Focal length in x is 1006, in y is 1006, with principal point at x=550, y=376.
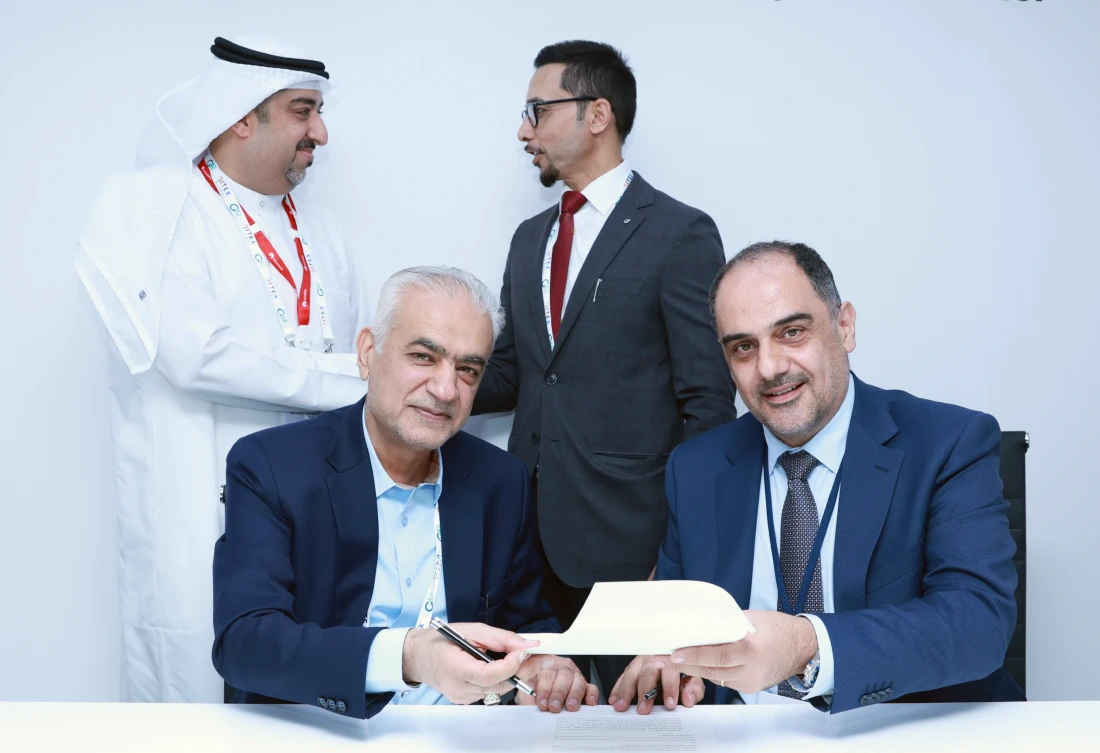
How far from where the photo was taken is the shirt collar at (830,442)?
2.35 metres

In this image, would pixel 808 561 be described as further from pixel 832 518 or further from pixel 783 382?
pixel 783 382

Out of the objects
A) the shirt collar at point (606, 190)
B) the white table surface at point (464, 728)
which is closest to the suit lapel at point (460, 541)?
the white table surface at point (464, 728)

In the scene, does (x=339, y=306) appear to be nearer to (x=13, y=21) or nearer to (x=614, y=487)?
(x=614, y=487)

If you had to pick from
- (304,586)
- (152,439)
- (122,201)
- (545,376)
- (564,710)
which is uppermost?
(122,201)

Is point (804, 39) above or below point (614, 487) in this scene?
above

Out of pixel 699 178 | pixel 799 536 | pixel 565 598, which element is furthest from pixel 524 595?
pixel 699 178

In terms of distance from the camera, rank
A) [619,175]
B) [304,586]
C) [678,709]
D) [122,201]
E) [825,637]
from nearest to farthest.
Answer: [825,637]
[678,709]
[304,586]
[122,201]
[619,175]

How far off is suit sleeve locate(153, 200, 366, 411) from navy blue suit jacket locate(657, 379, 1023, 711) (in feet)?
4.42

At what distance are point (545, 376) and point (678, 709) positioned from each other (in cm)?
172

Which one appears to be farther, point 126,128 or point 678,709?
point 126,128

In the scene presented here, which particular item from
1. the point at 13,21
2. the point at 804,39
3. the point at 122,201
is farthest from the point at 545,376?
the point at 13,21

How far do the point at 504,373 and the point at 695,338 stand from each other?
807 millimetres

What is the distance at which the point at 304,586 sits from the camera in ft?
7.47

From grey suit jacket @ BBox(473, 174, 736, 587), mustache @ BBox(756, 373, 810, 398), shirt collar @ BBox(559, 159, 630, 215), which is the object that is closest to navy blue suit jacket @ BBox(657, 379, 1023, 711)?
mustache @ BBox(756, 373, 810, 398)
